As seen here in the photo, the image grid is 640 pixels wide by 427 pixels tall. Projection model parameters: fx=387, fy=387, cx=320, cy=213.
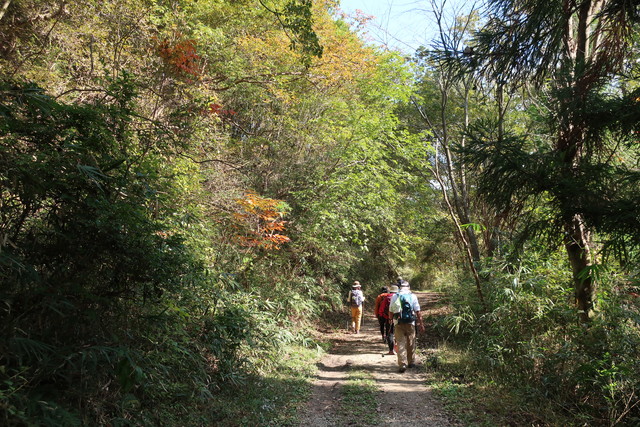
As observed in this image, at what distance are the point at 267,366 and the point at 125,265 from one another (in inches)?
182

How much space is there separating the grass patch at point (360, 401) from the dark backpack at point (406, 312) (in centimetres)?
130

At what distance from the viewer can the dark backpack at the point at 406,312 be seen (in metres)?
7.91

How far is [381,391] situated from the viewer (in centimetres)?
677

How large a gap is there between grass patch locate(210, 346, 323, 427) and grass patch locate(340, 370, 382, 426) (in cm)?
73

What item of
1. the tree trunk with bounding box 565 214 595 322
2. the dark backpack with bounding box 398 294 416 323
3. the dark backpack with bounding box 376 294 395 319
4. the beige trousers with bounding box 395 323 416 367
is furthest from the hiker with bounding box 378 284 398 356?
the tree trunk with bounding box 565 214 595 322

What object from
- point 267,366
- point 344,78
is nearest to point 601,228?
point 267,366

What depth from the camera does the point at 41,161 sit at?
10.4ft

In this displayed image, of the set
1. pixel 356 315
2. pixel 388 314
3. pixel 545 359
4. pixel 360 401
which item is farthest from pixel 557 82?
pixel 356 315

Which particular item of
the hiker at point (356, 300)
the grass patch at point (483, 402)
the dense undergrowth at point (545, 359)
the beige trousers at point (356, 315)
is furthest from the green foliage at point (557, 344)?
the beige trousers at point (356, 315)

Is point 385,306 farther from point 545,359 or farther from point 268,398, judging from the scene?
point 268,398

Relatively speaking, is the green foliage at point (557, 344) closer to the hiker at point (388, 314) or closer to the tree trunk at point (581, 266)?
the tree trunk at point (581, 266)

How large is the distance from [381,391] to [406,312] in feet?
5.71

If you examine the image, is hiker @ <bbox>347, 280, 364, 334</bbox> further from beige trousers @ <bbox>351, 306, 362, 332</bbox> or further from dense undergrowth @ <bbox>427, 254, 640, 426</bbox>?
dense undergrowth @ <bbox>427, 254, 640, 426</bbox>

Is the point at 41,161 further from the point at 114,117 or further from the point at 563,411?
the point at 563,411
